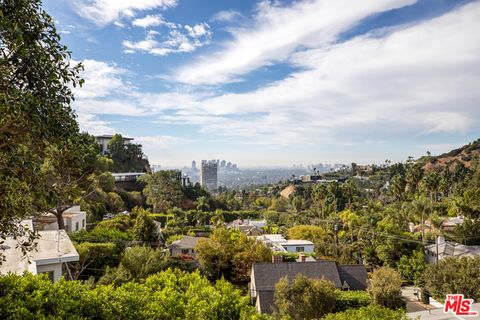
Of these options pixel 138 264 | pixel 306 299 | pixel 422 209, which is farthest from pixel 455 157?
pixel 138 264

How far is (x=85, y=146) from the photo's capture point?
6.71m

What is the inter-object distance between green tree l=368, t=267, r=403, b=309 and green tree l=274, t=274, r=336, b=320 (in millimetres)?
4910

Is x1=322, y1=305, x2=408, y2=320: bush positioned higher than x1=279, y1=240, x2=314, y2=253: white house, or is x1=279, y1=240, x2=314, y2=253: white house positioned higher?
x1=322, y1=305, x2=408, y2=320: bush

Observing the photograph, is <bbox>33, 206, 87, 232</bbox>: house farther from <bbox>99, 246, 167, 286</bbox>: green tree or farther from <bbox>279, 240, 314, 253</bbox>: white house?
<bbox>279, 240, 314, 253</bbox>: white house

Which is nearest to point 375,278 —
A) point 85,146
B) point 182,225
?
point 85,146

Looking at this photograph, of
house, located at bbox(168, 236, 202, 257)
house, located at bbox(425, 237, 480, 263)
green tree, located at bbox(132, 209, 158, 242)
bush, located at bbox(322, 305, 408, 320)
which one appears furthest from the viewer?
house, located at bbox(168, 236, 202, 257)

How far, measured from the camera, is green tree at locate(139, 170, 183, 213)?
2530 inches

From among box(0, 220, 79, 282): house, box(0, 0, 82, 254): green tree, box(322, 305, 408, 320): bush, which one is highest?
box(0, 0, 82, 254): green tree

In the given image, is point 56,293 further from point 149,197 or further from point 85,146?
point 149,197

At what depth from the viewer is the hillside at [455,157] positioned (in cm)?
11938

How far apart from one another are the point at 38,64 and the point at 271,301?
22.5 metres

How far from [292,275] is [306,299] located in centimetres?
536

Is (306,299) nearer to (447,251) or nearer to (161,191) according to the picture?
(447,251)

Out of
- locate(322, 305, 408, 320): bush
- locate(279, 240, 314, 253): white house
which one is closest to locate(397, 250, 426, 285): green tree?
locate(279, 240, 314, 253): white house
